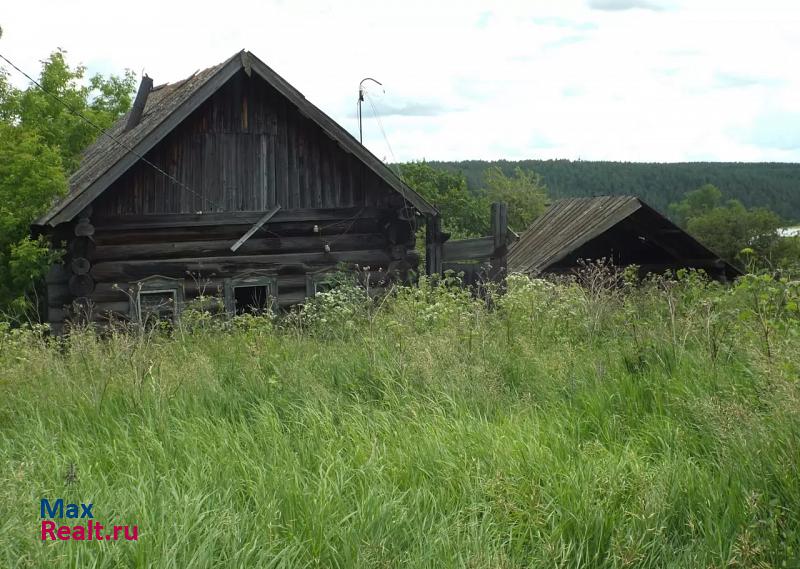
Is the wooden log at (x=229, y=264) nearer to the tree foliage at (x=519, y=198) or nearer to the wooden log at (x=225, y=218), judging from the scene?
the wooden log at (x=225, y=218)

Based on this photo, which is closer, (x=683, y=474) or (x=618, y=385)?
(x=683, y=474)

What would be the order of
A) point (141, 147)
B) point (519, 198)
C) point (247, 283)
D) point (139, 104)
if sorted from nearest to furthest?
point (141, 147)
point (247, 283)
point (139, 104)
point (519, 198)

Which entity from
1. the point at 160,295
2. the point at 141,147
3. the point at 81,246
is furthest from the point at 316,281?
the point at 81,246

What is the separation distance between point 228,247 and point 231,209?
2.01 ft

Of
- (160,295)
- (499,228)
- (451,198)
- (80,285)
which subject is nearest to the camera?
(80,285)

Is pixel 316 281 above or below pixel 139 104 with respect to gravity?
below

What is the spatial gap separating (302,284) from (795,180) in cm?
14336

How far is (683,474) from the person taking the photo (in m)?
4.25

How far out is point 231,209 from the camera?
13453 mm

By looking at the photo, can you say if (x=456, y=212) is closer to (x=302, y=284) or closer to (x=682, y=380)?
(x=302, y=284)

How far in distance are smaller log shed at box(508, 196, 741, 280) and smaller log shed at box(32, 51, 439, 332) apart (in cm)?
477

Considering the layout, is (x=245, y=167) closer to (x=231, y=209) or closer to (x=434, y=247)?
(x=231, y=209)

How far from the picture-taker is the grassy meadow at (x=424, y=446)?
146 inches

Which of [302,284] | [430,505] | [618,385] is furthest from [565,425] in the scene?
[302,284]
